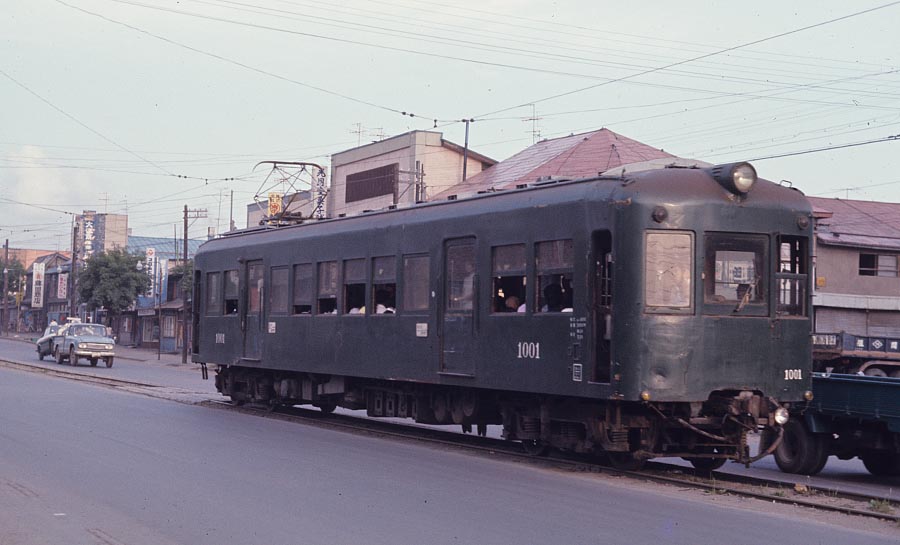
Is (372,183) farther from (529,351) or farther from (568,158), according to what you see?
(529,351)

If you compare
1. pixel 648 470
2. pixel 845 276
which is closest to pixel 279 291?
pixel 648 470

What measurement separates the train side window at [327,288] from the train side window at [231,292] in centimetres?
390

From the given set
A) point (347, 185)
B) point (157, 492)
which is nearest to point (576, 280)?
point (157, 492)

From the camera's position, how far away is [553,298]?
535 inches

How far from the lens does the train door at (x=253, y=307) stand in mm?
21672

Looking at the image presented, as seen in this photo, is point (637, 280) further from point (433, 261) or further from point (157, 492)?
point (157, 492)

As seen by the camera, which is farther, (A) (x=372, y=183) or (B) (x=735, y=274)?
(A) (x=372, y=183)

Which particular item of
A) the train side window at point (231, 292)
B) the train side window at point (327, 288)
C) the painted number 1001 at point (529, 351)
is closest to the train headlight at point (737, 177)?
the painted number 1001 at point (529, 351)

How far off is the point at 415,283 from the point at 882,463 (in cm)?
700

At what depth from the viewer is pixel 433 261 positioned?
1606 centimetres

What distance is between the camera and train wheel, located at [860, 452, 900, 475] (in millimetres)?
14445

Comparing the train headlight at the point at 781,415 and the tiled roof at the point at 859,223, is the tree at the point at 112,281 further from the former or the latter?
the train headlight at the point at 781,415

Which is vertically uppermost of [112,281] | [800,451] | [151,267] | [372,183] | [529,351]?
[372,183]

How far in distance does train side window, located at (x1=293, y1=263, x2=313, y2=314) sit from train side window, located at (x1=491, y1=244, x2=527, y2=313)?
19.3 feet
